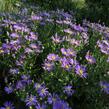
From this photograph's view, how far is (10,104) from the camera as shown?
2.96 meters

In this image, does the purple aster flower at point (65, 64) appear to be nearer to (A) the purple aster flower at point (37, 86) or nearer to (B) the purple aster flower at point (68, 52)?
(B) the purple aster flower at point (68, 52)

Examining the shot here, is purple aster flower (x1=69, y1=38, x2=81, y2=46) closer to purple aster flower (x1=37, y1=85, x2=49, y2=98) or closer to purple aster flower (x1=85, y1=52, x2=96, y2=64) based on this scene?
Result: purple aster flower (x1=85, y1=52, x2=96, y2=64)

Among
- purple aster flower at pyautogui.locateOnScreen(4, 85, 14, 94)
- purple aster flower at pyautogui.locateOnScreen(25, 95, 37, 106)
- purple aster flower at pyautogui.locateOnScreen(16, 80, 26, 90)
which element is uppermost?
purple aster flower at pyautogui.locateOnScreen(25, 95, 37, 106)

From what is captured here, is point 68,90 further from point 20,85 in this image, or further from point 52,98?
point 20,85

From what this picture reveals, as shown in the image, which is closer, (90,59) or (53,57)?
Answer: (53,57)

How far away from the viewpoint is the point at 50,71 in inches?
122

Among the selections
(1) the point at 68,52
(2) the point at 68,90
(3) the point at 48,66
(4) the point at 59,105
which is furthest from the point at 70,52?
(4) the point at 59,105

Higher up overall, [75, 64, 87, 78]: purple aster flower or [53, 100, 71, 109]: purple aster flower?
[75, 64, 87, 78]: purple aster flower

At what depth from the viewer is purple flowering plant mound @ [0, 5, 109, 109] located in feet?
9.80

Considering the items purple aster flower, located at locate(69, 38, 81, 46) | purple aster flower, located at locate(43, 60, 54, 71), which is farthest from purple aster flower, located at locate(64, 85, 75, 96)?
purple aster flower, located at locate(69, 38, 81, 46)

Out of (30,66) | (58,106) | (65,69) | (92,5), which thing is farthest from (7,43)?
(92,5)

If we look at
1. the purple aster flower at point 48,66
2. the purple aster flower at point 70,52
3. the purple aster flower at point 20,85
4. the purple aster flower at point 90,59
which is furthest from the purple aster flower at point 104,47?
the purple aster flower at point 20,85

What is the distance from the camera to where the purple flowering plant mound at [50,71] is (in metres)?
2.99

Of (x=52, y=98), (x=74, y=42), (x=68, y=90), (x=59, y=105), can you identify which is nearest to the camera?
(x=59, y=105)
